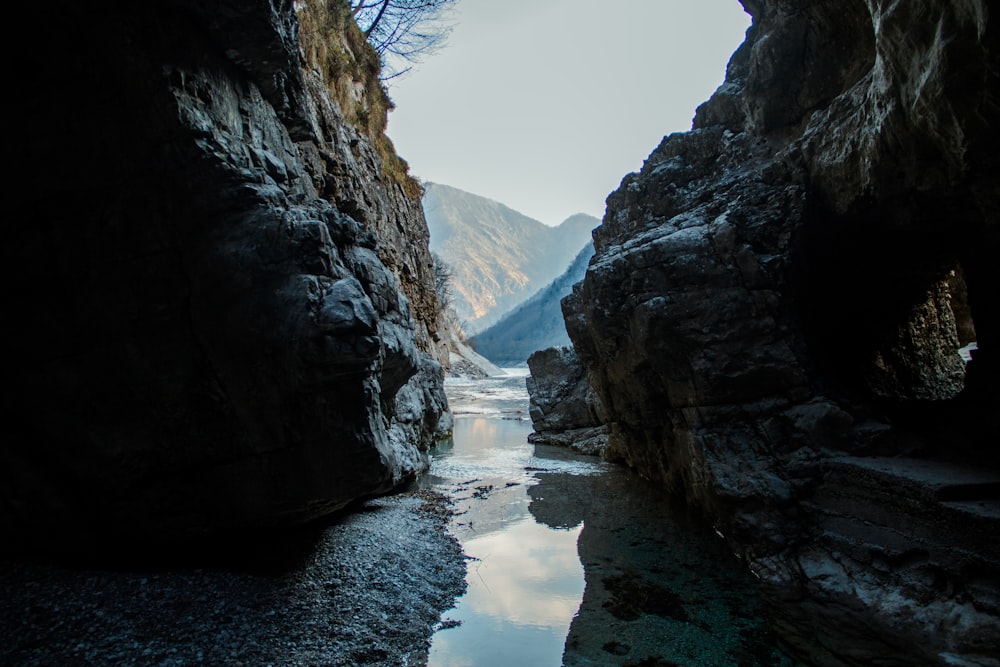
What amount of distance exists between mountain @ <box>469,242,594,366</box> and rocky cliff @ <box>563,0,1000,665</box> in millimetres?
65113

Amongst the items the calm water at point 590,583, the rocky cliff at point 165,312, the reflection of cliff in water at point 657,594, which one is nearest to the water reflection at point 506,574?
the calm water at point 590,583

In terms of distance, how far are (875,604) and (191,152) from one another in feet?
27.9

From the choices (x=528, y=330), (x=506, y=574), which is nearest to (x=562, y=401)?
(x=506, y=574)

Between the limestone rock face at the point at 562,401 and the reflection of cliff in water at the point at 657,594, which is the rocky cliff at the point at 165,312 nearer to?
the reflection of cliff in water at the point at 657,594

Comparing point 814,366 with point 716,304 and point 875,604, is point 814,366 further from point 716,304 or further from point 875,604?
point 875,604

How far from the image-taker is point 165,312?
17.8ft

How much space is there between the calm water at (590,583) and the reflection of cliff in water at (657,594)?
1 centimetres

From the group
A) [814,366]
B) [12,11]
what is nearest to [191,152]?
[12,11]

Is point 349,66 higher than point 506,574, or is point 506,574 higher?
point 349,66

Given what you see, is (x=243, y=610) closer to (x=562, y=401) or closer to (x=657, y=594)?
(x=657, y=594)

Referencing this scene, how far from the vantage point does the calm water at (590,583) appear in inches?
207

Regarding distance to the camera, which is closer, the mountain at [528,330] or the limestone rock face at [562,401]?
the limestone rock face at [562,401]

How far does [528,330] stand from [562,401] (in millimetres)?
63031

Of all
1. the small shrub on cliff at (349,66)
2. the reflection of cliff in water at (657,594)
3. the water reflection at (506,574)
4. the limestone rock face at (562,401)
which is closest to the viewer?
the reflection of cliff in water at (657,594)
